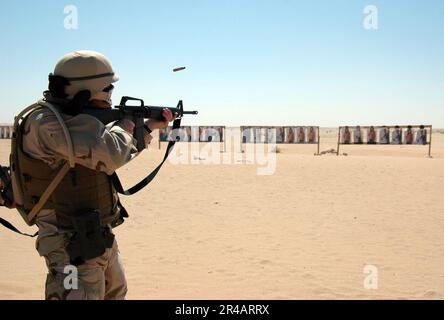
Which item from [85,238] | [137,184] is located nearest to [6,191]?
[85,238]

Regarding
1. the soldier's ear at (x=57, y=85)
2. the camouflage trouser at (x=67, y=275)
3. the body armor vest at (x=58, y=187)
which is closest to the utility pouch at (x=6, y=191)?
the body armor vest at (x=58, y=187)

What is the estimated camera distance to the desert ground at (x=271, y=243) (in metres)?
4.48

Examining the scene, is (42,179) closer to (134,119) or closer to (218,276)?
(134,119)

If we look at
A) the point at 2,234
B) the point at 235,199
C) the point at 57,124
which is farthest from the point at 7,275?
the point at 235,199

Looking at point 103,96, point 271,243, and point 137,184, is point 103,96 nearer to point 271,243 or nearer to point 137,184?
point 137,184

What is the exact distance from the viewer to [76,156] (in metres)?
1.99

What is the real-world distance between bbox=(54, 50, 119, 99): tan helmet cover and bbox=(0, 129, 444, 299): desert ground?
8.51ft

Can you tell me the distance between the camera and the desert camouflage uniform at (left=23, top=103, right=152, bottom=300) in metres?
1.97

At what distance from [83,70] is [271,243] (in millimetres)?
4572

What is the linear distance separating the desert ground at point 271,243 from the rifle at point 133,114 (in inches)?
85.3

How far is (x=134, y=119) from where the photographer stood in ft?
8.39

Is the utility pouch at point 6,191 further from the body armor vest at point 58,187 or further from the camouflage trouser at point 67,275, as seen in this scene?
the camouflage trouser at point 67,275

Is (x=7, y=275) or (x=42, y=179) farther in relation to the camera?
(x=7, y=275)

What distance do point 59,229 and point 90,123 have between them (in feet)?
1.91
